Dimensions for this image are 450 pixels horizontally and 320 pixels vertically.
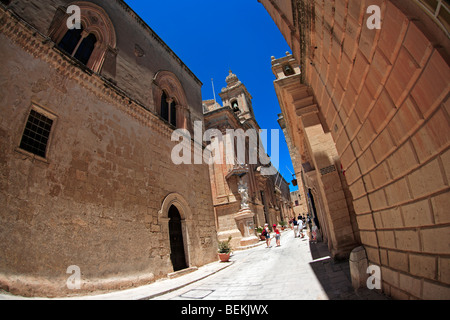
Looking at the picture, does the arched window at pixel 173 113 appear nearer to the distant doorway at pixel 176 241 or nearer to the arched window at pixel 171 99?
the arched window at pixel 171 99

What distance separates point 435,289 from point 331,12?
3.71m

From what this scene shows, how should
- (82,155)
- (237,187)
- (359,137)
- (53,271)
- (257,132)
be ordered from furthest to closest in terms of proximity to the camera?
(257,132) < (237,187) < (82,155) < (53,271) < (359,137)

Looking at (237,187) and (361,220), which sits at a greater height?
(237,187)

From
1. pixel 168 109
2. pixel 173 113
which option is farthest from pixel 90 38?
pixel 173 113

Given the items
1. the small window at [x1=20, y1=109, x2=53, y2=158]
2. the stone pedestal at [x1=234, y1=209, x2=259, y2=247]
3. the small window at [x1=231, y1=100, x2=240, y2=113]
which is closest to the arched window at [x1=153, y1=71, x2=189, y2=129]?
the small window at [x1=20, y1=109, x2=53, y2=158]

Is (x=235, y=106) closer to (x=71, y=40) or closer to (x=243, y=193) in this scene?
(x=243, y=193)

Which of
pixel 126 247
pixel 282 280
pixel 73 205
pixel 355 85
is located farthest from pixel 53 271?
pixel 355 85

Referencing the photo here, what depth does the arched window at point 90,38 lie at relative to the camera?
695 cm

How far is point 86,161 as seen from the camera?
6.11 meters

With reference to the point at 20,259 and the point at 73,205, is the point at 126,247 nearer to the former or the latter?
the point at 73,205

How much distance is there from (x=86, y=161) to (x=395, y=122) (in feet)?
23.1

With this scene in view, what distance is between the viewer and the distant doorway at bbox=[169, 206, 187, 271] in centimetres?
873

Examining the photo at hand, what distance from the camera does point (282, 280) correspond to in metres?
5.21

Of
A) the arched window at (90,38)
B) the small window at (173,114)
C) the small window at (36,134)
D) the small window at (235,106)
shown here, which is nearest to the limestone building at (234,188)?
the small window at (235,106)
